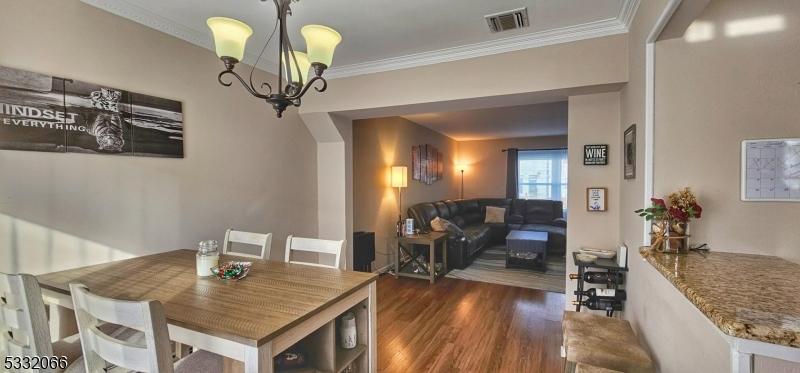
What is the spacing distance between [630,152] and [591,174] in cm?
51

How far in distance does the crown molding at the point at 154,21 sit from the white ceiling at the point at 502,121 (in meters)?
3.04

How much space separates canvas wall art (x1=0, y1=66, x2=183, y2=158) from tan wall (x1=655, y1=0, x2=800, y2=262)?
113 inches

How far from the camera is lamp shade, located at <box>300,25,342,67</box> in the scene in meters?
1.49

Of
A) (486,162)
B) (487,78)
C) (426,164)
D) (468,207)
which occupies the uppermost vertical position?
(487,78)

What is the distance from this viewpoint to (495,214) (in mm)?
6887

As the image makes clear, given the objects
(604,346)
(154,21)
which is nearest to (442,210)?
(604,346)

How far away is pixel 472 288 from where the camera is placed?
3932 mm

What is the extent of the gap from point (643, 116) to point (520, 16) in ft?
3.27

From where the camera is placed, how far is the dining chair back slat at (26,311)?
115cm

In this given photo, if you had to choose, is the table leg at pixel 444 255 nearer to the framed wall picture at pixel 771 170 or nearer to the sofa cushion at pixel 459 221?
the sofa cushion at pixel 459 221

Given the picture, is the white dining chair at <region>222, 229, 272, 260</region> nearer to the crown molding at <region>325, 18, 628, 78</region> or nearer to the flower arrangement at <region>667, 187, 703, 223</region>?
the crown molding at <region>325, 18, 628, 78</region>

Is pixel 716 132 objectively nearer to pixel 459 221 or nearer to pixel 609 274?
pixel 609 274

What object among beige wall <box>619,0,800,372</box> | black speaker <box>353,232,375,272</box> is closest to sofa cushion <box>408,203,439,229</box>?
black speaker <box>353,232,375,272</box>

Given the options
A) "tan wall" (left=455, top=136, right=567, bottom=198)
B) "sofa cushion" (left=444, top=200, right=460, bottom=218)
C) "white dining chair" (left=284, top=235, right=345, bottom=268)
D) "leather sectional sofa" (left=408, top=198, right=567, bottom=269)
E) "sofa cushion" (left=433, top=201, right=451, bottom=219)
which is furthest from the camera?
"tan wall" (left=455, top=136, right=567, bottom=198)
